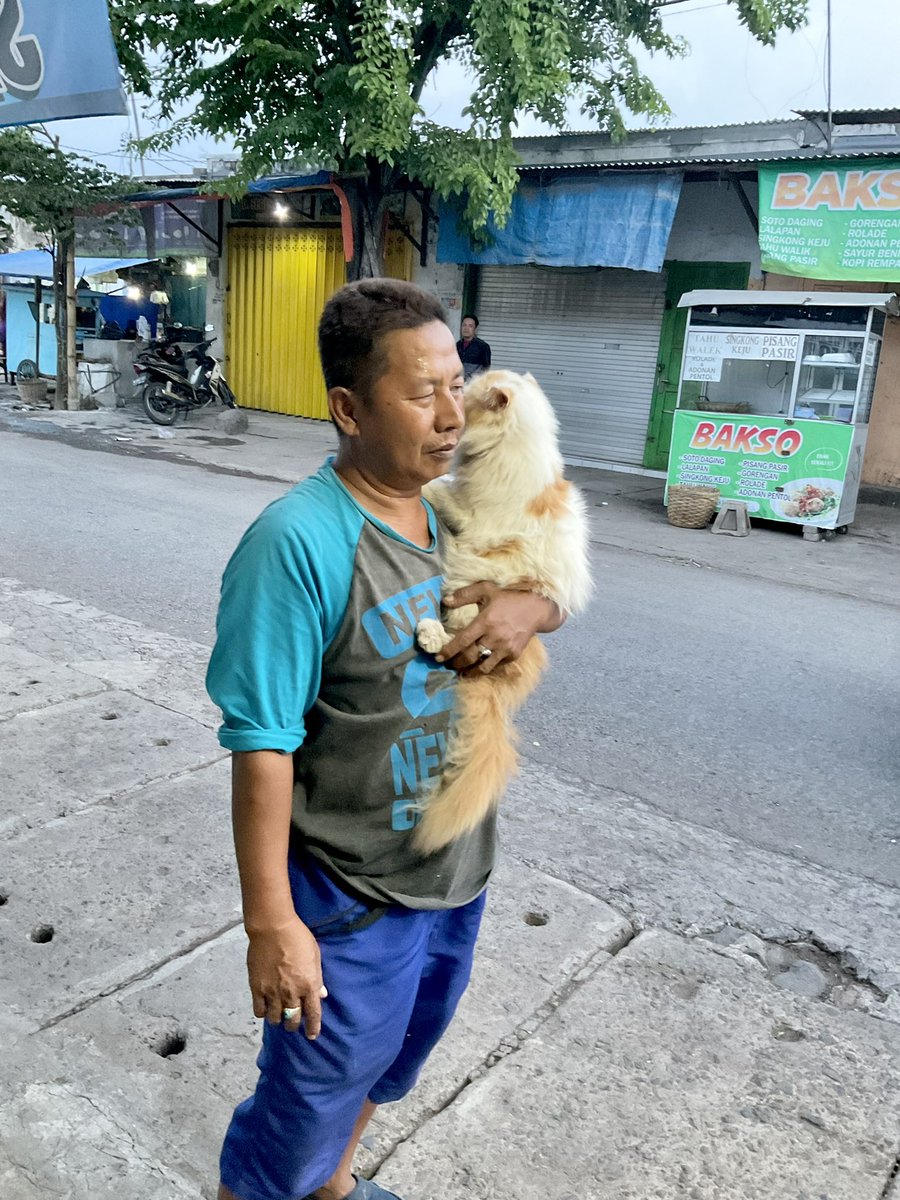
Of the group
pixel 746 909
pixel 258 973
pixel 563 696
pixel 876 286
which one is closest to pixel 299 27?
pixel 876 286

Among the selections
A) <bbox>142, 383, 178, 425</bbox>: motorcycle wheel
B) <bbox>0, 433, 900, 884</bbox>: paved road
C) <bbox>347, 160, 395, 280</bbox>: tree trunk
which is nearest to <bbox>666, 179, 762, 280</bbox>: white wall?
<bbox>347, 160, 395, 280</bbox>: tree trunk

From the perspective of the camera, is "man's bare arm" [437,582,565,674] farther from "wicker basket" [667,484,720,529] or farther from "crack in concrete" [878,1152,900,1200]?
"wicker basket" [667,484,720,529]

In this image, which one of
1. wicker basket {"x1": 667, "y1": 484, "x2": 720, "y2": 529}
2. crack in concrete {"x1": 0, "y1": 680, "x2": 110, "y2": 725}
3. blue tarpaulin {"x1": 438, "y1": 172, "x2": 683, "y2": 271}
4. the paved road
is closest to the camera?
the paved road

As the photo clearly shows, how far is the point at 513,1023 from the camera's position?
2340 millimetres

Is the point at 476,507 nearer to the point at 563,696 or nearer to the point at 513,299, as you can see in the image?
the point at 563,696

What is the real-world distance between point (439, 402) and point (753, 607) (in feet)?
18.5

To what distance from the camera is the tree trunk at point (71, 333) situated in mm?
14156

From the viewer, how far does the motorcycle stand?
14.5m

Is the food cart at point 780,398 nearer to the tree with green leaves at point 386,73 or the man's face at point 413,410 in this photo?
the tree with green leaves at point 386,73

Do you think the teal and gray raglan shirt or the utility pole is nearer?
the teal and gray raglan shirt

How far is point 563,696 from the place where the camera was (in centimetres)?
465

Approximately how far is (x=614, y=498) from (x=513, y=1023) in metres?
8.98

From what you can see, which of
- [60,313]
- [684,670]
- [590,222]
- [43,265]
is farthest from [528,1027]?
[43,265]

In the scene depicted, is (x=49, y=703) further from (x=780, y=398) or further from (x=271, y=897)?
(x=780, y=398)
